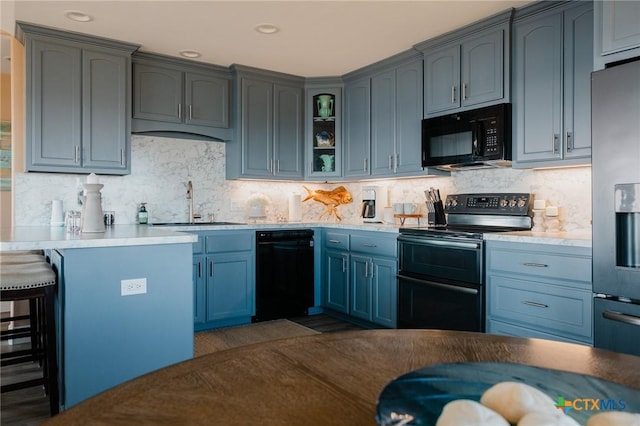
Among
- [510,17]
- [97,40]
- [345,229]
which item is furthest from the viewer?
[345,229]

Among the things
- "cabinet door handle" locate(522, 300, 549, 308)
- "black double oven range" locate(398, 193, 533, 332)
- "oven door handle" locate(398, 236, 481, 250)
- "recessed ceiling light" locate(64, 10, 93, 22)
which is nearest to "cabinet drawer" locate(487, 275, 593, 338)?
"cabinet door handle" locate(522, 300, 549, 308)

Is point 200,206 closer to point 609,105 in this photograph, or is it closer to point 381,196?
point 381,196

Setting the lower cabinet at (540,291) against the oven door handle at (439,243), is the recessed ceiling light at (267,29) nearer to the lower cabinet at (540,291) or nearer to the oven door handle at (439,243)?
the oven door handle at (439,243)

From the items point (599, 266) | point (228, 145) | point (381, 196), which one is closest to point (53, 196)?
point (228, 145)

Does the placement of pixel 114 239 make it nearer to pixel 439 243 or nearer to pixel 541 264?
pixel 439 243

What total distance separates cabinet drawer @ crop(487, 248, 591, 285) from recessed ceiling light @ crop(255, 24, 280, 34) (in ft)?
7.24

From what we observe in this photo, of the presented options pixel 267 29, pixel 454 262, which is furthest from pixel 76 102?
pixel 454 262

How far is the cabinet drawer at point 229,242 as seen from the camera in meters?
3.83

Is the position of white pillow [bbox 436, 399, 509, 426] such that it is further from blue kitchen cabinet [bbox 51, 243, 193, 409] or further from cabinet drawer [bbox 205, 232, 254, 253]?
cabinet drawer [bbox 205, 232, 254, 253]

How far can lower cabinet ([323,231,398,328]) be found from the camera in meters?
3.64

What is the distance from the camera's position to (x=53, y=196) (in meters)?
3.74

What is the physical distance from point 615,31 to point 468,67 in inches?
49.3

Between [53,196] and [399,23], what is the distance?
3066 millimetres

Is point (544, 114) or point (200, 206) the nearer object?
point (544, 114)
